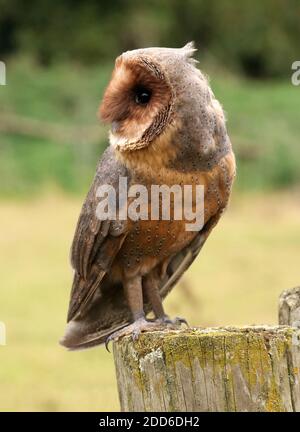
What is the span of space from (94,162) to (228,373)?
1150 cm

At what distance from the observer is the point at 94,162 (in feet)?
47.6

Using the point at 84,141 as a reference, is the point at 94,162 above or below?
below

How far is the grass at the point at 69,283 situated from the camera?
733 cm

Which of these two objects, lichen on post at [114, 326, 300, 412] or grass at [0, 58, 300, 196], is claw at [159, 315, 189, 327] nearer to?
lichen on post at [114, 326, 300, 412]

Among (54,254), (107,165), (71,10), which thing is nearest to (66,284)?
(54,254)

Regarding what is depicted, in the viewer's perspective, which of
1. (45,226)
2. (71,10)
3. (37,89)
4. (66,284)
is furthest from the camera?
Answer: (71,10)

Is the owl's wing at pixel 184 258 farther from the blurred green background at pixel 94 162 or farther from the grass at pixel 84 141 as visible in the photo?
the grass at pixel 84 141

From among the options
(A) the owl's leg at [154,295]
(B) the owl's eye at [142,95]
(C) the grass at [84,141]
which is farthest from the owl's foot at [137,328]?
(C) the grass at [84,141]

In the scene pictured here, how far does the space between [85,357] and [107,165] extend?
4.02 meters

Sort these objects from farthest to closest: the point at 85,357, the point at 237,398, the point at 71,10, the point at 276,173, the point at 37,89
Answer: the point at 71,10 → the point at 37,89 → the point at 276,173 → the point at 85,357 → the point at 237,398

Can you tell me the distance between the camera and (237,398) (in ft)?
10.1

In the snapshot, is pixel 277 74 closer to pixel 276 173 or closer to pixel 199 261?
pixel 276 173

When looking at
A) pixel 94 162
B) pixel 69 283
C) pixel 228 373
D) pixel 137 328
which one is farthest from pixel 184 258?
pixel 94 162

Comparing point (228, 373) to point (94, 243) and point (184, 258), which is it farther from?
point (184, 258)
